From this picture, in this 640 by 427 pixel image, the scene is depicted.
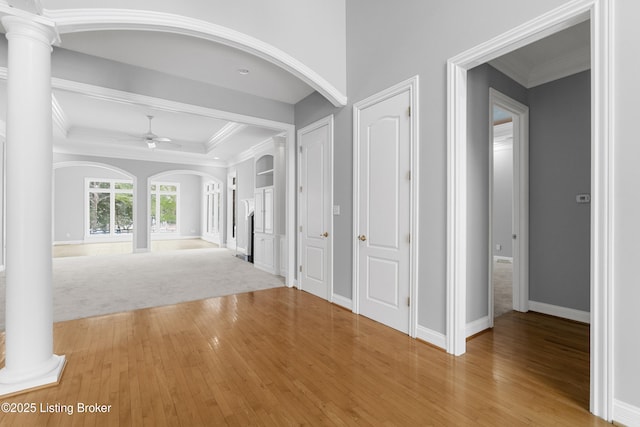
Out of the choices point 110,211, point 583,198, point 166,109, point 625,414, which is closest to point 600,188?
point 625,414

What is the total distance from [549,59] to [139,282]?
268 inches

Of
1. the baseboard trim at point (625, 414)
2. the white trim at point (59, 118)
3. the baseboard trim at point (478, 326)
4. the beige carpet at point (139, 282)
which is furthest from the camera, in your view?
the white trim at point (59, 118)

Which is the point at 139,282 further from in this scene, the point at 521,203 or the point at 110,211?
the point at 110,211

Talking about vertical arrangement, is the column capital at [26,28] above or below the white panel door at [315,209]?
above

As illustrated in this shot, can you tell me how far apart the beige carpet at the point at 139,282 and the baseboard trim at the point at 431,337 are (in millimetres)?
2850

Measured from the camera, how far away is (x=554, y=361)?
2549 mm

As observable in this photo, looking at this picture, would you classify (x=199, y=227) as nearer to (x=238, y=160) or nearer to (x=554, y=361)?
(x=238, y=160)

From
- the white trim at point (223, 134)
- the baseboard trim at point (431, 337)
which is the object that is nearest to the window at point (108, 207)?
the white trim at point (223, 134)

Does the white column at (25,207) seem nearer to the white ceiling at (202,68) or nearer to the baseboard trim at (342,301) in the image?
the white ceiling at (202,68)

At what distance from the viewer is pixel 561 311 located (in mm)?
3596

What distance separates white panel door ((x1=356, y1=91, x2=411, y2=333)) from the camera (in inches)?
122

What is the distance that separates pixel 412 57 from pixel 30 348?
158 inches

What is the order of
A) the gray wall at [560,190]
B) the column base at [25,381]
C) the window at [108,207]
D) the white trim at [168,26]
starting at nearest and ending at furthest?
the column base at [25,381] < the white trim at [168,26] < the gray wall at [560,190] < the window at [108,207]

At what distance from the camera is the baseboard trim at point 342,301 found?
3840mm
